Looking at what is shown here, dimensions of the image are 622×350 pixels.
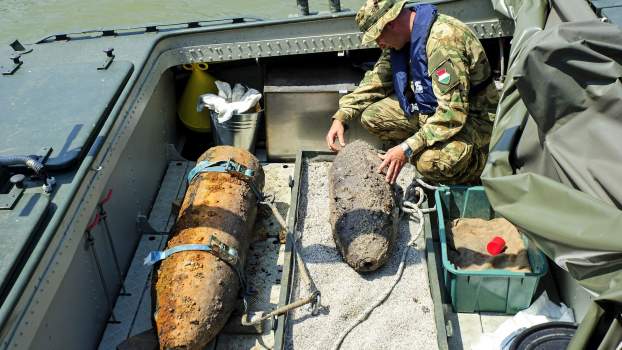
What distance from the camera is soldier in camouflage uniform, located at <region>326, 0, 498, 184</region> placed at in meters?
4.01

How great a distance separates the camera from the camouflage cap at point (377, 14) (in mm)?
4035

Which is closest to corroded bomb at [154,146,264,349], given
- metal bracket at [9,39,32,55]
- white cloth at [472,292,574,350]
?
white cloth at [472,292,574,350]

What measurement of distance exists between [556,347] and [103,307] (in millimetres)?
2422

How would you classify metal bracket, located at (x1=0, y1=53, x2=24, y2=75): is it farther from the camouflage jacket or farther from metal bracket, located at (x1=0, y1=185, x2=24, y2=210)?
the camouflage jacket

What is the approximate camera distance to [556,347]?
3100mm

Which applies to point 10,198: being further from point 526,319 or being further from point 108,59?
point 526,319

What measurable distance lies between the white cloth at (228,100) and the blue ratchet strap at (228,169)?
776mm

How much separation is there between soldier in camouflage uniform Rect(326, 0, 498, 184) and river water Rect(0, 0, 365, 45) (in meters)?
4.06

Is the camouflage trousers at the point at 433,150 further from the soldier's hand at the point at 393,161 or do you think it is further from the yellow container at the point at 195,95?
the yellow container at the point at 195,95

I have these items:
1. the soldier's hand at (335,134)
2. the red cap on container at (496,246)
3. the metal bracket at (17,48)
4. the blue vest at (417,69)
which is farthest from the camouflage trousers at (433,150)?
the metal bracket at (17,48)

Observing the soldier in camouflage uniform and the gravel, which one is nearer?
the gravel

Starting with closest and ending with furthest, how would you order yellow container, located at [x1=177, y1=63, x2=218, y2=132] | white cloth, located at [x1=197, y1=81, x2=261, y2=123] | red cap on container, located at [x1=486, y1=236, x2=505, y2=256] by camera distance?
red cap on container, located at [x1=486, y1=236, x2=505, y2=256], white cloth, located at [x1=197, y1=81, x2=261, y2=123], yellow container, located at [x1=177, y1=63, x2=218, y2=132]

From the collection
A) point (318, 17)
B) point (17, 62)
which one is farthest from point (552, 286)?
point (17, 62)

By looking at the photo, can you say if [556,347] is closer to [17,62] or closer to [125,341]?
[125,341]
